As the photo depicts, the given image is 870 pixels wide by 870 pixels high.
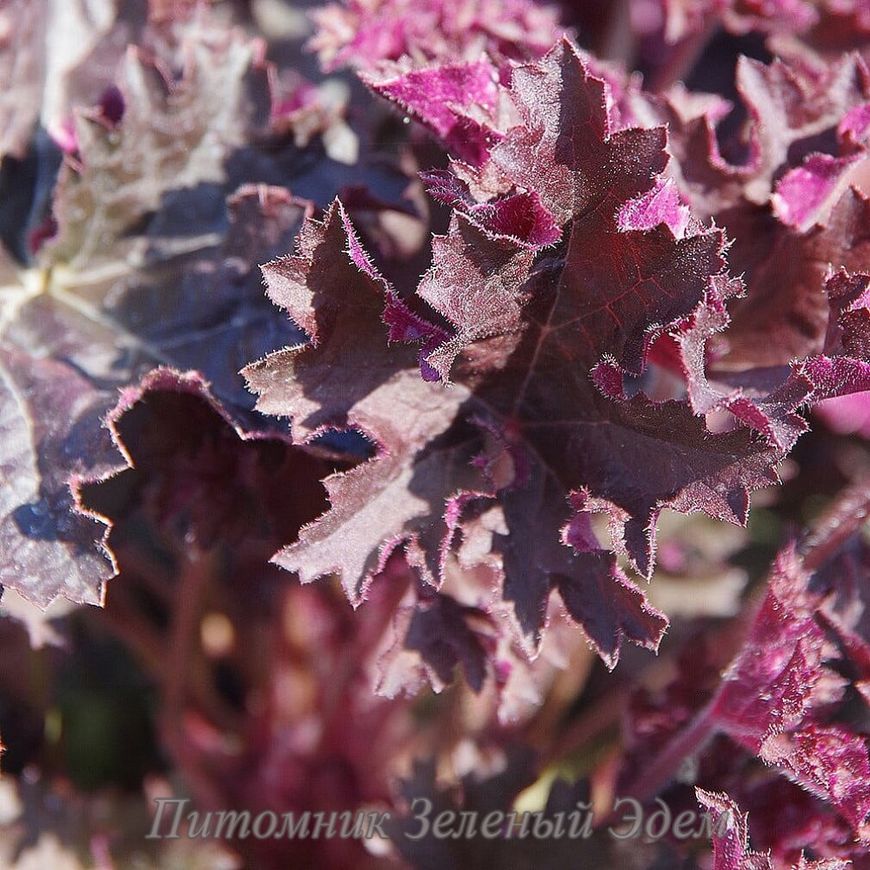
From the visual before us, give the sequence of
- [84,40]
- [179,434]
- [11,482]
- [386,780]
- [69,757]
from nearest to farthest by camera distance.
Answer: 1. [11,482]
2. [179,434]
3. [84,40]
4. [386,780]
5. [69,757]

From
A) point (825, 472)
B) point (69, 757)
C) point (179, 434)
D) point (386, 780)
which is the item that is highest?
point (179, 434)

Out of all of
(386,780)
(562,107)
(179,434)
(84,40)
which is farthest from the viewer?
(386,780)

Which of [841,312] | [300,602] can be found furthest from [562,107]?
[300,602]

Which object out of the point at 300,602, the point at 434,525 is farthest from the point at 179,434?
the point at 300,602

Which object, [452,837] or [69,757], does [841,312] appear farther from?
[69,757]

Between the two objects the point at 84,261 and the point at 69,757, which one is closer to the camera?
the point at 84,261

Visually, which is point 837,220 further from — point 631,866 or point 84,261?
point 84,261

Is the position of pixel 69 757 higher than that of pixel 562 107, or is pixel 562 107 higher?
pixel 562 107
